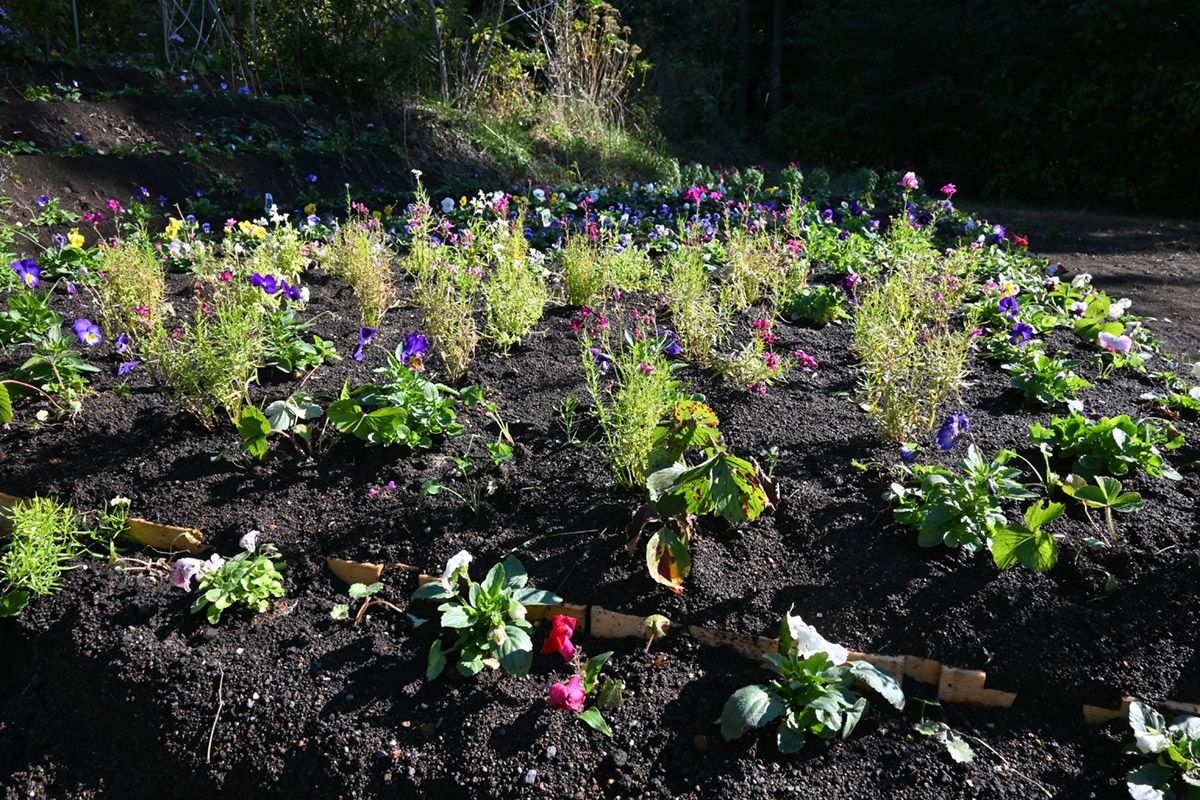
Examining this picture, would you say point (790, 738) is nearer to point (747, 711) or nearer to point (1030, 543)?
point (747, 711)

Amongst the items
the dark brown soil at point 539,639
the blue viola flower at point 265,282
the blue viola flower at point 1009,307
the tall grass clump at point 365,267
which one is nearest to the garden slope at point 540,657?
the dark brown soil at point 539,639

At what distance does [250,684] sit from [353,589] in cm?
32

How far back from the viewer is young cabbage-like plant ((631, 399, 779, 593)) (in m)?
2.00

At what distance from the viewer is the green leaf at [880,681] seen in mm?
1696

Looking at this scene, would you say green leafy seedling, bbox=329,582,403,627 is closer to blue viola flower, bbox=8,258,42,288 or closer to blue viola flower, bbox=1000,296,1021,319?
blue viola flower, bbox=8,258,42,288

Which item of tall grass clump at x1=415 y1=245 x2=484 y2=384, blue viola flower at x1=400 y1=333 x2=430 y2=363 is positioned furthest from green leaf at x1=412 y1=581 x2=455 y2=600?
tall grass clump at x1=415 y1=245 x2=484 y2=384

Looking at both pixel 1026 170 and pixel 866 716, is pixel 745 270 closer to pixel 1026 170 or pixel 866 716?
pixel 866 716

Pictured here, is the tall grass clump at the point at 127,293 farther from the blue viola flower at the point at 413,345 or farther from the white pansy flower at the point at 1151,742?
the white pansy flower at the point at 1151,742

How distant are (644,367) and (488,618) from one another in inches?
38.6

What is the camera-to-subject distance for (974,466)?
2.12 metres

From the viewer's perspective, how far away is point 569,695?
168 cm

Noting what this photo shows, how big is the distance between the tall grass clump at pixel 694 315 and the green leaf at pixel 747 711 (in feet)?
5.34

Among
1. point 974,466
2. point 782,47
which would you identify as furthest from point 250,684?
point 782,47

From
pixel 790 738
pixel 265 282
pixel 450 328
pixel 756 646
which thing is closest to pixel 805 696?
pixel 790 738
